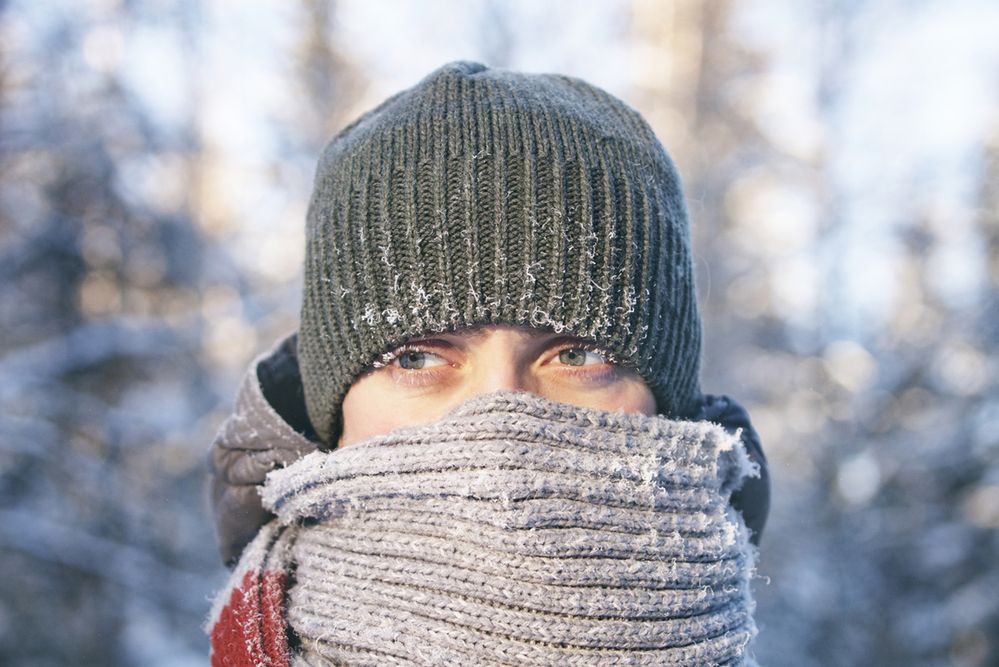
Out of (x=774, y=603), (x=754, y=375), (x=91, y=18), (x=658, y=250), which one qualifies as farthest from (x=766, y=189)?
(x=658, y=250)

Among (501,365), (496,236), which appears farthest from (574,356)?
(496,236)

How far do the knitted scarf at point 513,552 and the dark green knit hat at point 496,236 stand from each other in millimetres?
160

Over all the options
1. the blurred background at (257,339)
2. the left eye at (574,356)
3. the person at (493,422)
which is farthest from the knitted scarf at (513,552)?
the blurred background at (257,339)

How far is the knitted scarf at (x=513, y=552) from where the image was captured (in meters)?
1.08

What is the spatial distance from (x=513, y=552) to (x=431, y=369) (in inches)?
14.2

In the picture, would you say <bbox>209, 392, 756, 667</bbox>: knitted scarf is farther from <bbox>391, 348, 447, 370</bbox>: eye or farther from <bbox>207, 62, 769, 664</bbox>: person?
<bbox>391, 348, 447, 370</bbox>: eye

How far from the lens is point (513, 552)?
109cm

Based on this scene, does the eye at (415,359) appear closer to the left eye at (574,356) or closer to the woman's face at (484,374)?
the woman's face at (484,374)

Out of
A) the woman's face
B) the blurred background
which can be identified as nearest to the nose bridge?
the woman's face

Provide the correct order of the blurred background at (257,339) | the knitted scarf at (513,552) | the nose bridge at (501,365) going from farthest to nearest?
the blurred background at (257,339) → the nose bridge at (501,365) → the knitted scarf at (513,552)

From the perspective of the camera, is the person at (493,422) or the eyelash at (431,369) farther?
the eyelash at (431,369)

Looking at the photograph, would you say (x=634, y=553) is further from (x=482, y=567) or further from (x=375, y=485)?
(x=375, y=485)

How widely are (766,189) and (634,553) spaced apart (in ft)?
33.7

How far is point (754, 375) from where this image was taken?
31.7 ft
